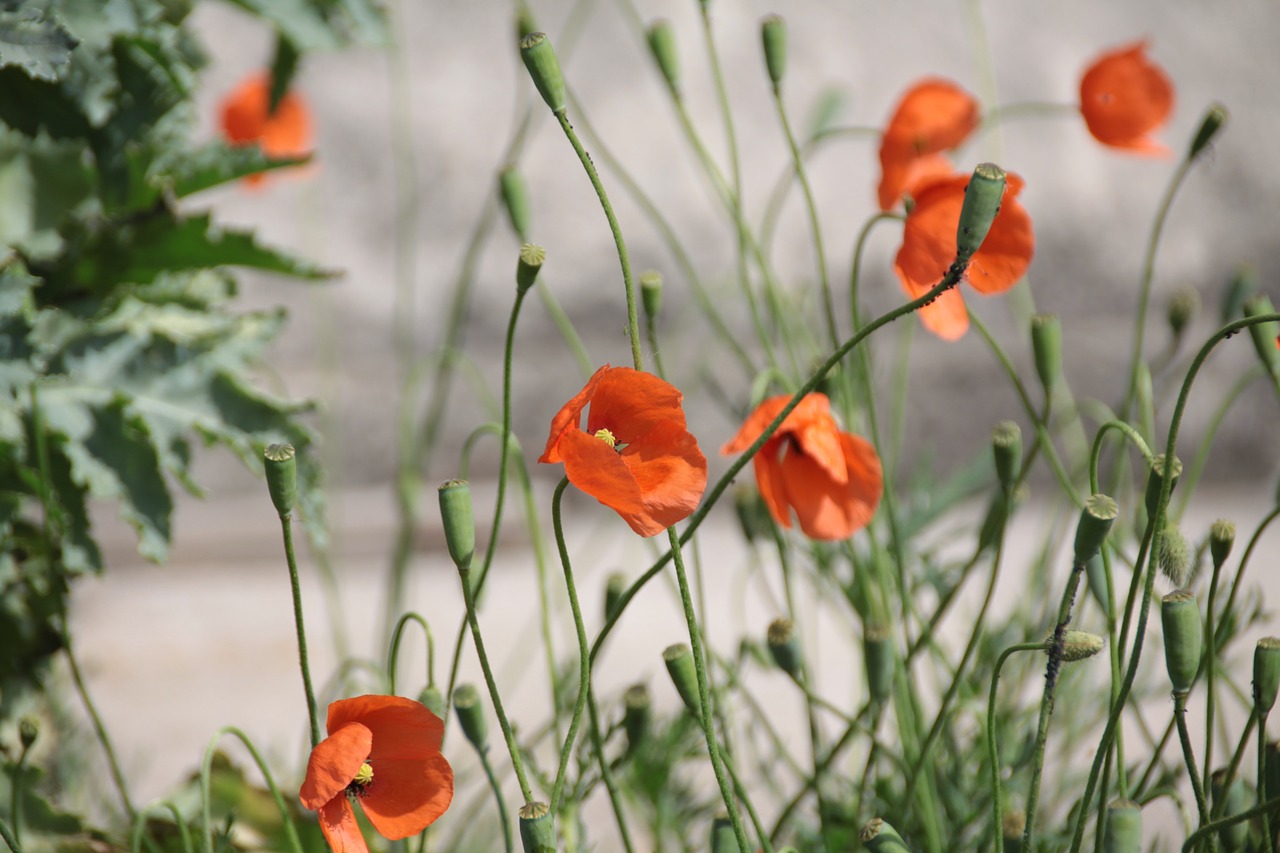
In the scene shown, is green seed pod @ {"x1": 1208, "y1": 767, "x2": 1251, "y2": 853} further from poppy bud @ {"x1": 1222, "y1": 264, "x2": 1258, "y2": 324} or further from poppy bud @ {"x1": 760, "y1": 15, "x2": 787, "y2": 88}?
poppy bud @ {"x1": 760, "y1": 15, "x2": 787, "y2": 88}

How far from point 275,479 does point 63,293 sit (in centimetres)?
39

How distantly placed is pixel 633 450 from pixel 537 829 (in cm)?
14

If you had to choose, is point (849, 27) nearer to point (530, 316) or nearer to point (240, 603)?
point (530, 316)

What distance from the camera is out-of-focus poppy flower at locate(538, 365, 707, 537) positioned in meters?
0.40

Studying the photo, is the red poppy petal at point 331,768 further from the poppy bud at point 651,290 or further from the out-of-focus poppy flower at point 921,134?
the out-of-focus poppy flower at point 921,134

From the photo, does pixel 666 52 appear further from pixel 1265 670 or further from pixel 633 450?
pixel 1265 670

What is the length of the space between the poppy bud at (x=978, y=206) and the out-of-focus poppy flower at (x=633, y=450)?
0.35 feet

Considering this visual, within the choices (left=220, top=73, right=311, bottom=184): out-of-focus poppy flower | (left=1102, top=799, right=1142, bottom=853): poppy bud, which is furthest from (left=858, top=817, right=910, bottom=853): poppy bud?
(left=220, top=73, right=311, bottom=184): out-of-focus poppy flower

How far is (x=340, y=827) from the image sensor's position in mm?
442

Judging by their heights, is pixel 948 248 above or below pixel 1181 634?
above

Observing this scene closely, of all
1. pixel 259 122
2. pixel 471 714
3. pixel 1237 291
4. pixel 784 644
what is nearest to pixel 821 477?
pixel 784 644

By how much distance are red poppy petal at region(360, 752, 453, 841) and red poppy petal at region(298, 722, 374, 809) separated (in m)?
0.04

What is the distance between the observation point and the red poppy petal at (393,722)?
436mm

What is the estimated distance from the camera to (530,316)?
1.49 m
